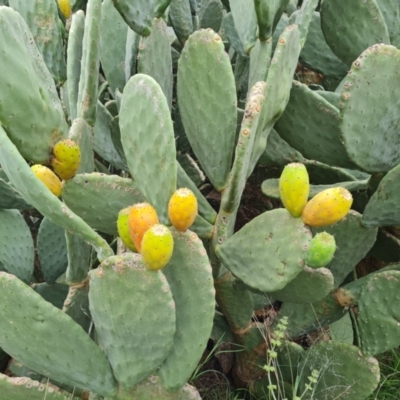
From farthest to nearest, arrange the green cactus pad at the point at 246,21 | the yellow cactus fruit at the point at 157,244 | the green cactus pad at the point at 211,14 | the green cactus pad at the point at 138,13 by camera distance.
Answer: the green cactus pad at the point at 211,14 < the green cactus pad at the point at 246,21 < the green cactus pad at the point at 138,13 < the yellow cactus fruit at the point at 157,244

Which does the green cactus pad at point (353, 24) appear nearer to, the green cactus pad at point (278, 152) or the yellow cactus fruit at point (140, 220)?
the green cactus pad at point (278, 152)

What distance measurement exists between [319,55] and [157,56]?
784 mm

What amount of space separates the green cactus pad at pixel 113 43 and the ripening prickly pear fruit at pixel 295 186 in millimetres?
904

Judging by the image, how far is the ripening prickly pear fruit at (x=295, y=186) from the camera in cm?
89

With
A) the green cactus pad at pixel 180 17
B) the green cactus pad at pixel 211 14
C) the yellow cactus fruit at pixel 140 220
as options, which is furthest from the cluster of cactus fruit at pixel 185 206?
the green cactus pad at pixel 211 14

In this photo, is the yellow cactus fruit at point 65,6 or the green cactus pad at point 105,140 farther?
the yellow cactus fruit at point 65,6

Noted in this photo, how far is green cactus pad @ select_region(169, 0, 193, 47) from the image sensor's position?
182 cm

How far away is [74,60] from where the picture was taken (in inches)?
54.1

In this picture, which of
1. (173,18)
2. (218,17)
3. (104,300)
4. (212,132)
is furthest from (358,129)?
(218,17)

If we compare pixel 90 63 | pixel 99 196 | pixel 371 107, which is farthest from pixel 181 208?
pixel 371 107

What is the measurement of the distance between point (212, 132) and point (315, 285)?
42cm

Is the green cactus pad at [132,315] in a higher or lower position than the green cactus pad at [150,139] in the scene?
lower

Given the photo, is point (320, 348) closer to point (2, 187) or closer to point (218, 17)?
point (2, 187)

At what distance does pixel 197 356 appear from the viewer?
3.24 ft
